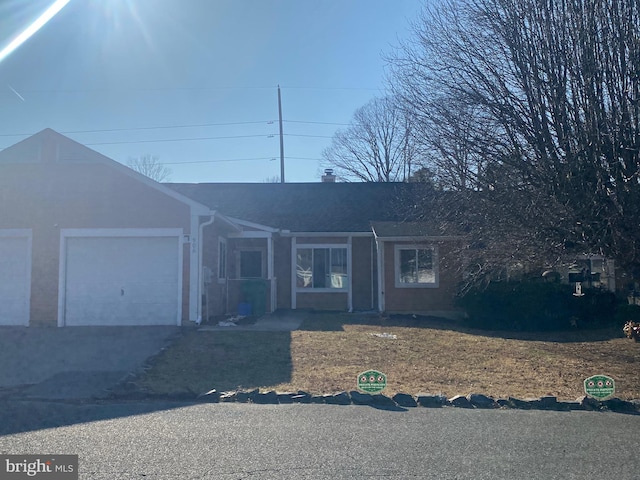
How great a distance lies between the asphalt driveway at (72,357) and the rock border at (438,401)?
2.16m

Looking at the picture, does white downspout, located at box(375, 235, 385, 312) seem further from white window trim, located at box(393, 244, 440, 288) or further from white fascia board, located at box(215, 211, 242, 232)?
white fascia board, located at box(215, 211, 242, 232)

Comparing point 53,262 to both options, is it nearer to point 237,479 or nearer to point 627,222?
point 237,479

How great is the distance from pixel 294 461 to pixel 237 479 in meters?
0.61

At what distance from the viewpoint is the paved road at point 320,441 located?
4.91 m

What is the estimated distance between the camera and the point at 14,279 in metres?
14.3

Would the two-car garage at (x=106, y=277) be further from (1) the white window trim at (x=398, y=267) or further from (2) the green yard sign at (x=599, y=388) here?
(2) the green yard sign at (x=599, y=388)

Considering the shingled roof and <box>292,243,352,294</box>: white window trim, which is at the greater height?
the shingled roof

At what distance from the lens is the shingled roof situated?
20.5 metres

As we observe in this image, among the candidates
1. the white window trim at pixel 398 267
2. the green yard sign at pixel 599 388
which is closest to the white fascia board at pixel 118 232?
the white window trim at pixel 398 267

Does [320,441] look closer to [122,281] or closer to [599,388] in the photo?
[599,388]

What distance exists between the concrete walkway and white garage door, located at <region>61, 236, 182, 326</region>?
136cm

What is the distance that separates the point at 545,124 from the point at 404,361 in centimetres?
472

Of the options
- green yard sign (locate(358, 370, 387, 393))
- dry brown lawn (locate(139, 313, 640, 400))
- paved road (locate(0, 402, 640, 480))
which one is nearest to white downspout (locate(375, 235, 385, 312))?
dry brown lawn (locate(139, 313, 640, 400))

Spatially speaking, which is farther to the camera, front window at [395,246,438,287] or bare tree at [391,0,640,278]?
front window at [395,246,438,287]
